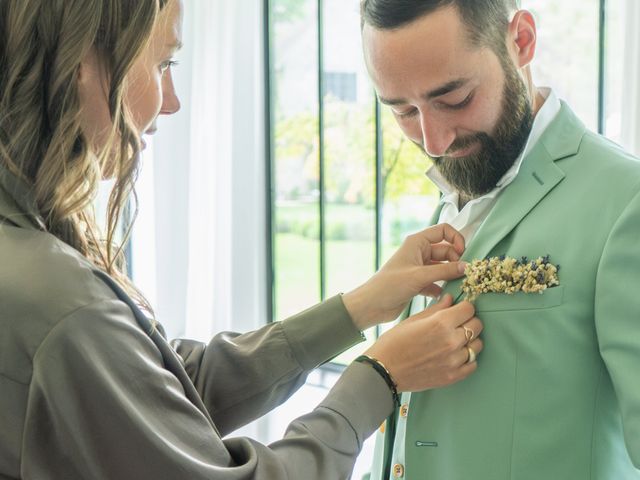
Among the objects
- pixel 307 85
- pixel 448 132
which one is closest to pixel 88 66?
pixel 448 132

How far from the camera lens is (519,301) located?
138 centimetres

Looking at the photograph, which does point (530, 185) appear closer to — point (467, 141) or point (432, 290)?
point (467, 141)

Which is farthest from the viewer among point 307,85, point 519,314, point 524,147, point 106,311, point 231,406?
point 307,85

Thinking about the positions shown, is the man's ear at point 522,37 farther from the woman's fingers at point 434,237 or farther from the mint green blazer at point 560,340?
the woman's fingers at point 434,237

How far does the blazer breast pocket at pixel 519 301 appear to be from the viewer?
1.33 metres

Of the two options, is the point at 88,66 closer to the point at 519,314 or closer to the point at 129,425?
the point at 129,425

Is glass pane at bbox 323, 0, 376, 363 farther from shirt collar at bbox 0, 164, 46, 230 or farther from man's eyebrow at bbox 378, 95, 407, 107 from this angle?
shirt collar at bbox 0, 164, 46, 230

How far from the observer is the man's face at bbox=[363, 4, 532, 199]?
1466mm

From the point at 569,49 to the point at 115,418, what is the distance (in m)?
7.03

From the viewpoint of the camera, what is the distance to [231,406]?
171 cm

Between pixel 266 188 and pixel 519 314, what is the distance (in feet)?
11.9

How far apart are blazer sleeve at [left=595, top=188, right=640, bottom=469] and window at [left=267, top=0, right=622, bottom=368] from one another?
5.08m

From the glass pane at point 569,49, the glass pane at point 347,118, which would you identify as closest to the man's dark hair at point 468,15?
the glass pane at point 569,49

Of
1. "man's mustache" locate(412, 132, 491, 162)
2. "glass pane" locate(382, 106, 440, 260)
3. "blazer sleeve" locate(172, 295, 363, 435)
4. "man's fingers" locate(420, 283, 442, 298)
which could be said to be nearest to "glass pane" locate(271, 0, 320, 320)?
"glass pane" locate(382, 106, 440, 260)
